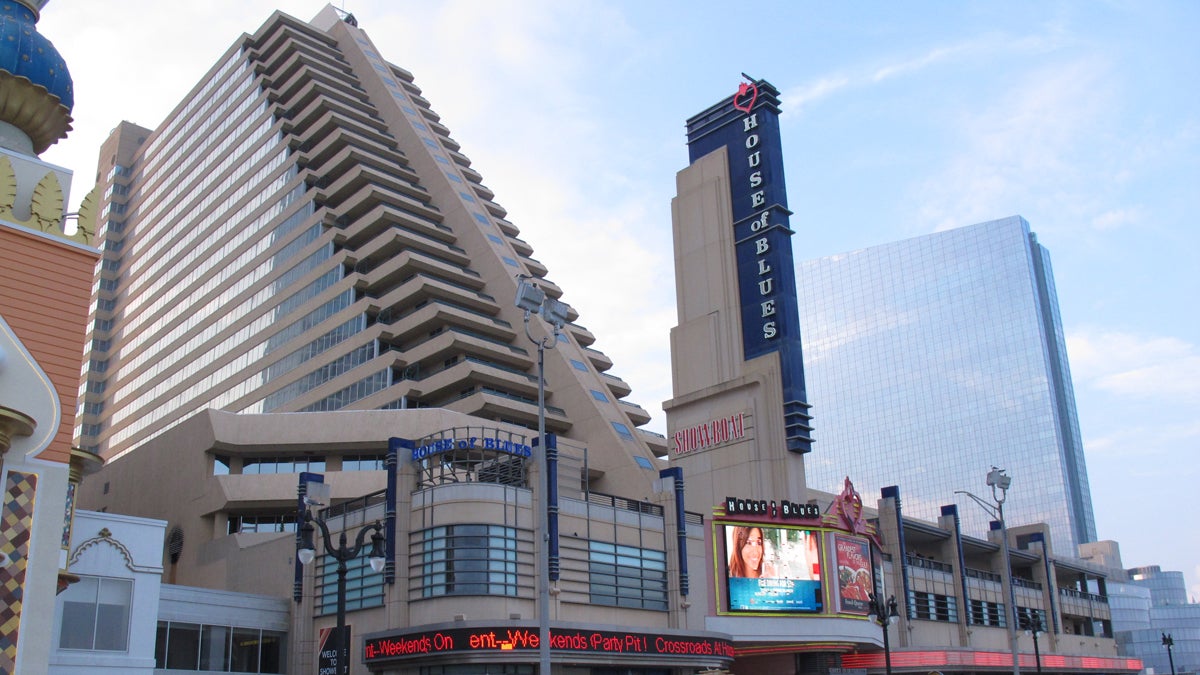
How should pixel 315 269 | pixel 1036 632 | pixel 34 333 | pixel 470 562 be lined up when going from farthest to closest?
pixel 315 269 < pixel 1036 632 < pixel 470 562 < pixel 34 333

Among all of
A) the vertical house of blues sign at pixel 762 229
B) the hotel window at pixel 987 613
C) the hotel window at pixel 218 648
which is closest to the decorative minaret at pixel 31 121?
the hotel window at pixel 218 648

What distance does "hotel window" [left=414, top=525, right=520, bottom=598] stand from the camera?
41625 millimetres

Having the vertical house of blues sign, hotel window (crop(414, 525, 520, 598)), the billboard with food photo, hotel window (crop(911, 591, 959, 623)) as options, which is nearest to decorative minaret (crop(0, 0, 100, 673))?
hotel window (crop(414, 525, 520, 598))

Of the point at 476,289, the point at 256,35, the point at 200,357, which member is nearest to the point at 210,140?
the point at 256,35

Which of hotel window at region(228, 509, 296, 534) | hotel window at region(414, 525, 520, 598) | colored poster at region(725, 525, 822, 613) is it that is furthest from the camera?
hotel window at region(228, 509, 296, 534)

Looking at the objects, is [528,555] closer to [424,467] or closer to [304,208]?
[424,467]

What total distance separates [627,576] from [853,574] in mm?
14747

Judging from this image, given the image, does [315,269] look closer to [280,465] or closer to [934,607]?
[280,465]

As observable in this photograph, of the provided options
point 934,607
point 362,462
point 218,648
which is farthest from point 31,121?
point 934,607

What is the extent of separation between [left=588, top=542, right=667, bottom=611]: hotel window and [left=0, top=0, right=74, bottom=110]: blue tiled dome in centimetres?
2594

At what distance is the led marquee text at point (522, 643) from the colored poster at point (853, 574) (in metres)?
11.0

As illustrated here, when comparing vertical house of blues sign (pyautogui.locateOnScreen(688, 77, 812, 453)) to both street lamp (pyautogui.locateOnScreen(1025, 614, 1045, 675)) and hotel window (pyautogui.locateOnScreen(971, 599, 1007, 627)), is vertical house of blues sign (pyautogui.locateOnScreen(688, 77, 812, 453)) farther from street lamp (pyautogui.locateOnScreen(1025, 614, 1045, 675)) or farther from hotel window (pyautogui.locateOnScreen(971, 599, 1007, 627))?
hotel window (pyautogui.locateOnScreen(971, 599, 1007, 627))

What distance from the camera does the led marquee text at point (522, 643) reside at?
39.2 m

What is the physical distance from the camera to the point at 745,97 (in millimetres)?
71750
